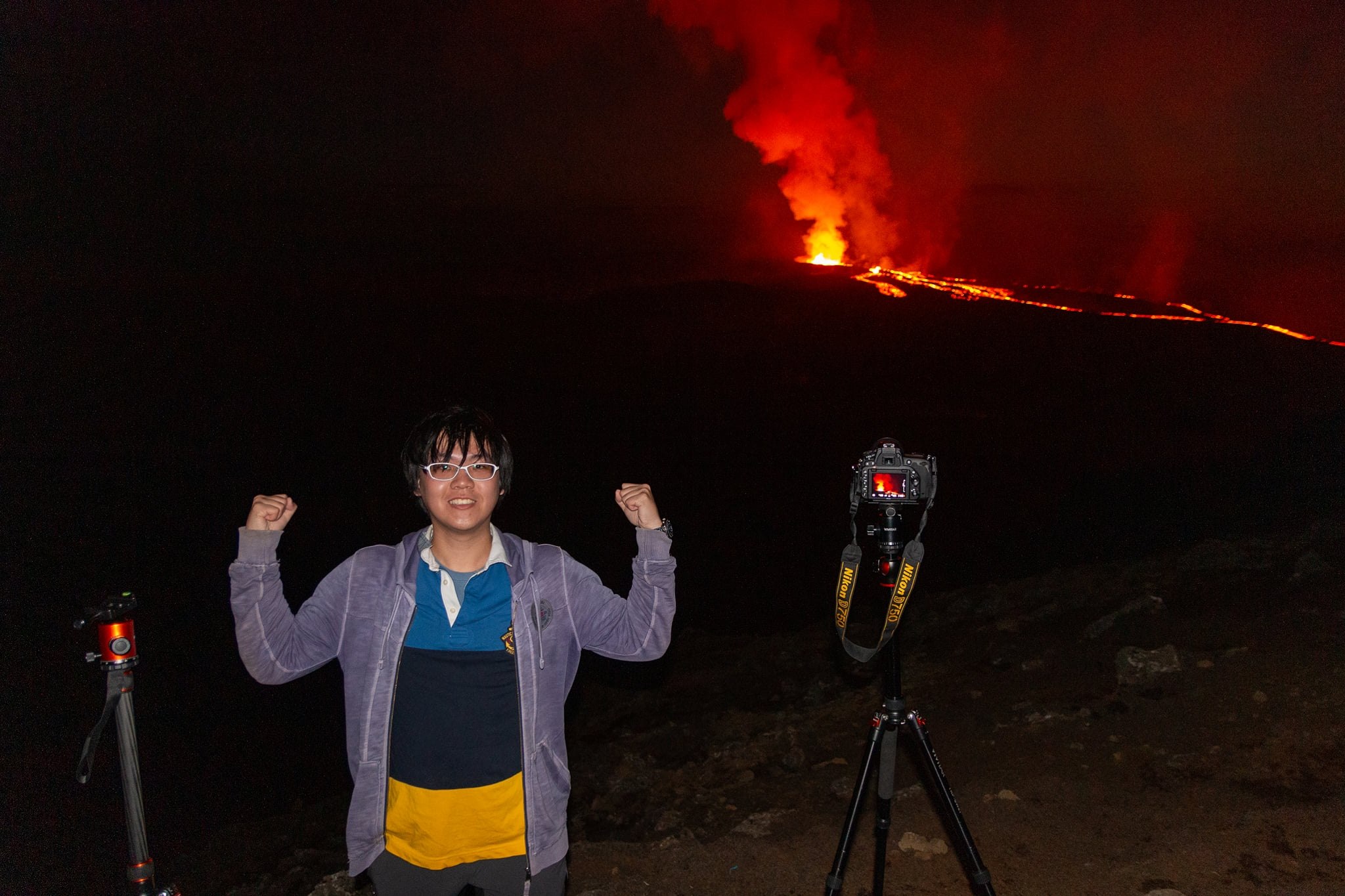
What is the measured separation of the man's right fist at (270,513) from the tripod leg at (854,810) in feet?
6.91

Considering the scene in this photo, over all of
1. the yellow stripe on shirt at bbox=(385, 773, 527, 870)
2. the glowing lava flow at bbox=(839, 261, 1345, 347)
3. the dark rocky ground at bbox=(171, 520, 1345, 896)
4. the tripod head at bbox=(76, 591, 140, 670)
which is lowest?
the dark rocky ground at bbox=(171, 520, 1345, 896)

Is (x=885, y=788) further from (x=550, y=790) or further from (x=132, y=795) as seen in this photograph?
(x=132, y=795)

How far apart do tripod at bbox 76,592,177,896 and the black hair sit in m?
0.76

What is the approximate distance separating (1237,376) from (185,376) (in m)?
34.8

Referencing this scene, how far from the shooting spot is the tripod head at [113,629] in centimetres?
211

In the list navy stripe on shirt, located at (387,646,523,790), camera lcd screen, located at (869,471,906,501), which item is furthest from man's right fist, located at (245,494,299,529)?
camera lcd screen, located at (869,471,906,501)

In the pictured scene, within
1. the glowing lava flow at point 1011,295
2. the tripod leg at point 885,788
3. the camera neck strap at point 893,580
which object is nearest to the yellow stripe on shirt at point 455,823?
the camera neck strap at point 893,580

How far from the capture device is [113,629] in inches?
83.4

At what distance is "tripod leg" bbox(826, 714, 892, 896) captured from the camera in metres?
3.08

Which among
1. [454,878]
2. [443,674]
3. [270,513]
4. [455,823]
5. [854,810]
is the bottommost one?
[854,810]

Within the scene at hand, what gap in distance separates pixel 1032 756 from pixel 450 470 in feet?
13.5

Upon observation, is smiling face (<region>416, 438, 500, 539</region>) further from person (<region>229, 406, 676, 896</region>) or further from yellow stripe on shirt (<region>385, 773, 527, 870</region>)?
yellow stripe on shirt (<region>385, 773, 527, 870</region>)

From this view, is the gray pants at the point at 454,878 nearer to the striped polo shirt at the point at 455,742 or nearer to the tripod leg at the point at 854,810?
the striped polo shirt at the point at 455,742

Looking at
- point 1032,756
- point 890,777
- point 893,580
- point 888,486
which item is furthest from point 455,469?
point 1032,756
